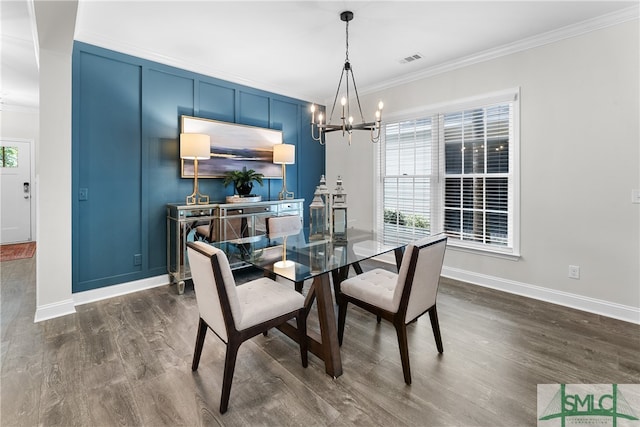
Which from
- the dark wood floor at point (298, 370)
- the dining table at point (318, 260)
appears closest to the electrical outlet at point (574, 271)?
the dark wood floor at point (298, 370)

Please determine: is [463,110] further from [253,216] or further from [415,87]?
[253,216]

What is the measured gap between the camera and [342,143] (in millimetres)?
5230

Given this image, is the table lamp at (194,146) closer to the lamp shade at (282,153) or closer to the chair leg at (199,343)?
the lamp shade at (282,153)

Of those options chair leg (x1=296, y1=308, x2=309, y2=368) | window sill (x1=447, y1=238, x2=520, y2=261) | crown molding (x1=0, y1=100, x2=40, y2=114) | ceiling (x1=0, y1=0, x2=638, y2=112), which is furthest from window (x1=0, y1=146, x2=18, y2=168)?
window sill (x1=447, y1=238, x2=520, y2=261)

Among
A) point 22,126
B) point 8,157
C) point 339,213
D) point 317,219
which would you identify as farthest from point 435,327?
point 22,126

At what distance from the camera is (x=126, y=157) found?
339cm

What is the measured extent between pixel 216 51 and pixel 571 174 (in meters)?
4.00

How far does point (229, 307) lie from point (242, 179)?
8.84 ft

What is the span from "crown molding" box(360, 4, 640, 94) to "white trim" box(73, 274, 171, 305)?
4.07 m

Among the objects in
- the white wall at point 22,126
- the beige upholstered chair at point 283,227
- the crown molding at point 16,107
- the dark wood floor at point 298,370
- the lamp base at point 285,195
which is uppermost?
the crown molding at point 16,107

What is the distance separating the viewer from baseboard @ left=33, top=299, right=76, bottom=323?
9.00 ft

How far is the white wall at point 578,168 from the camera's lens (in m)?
2.75

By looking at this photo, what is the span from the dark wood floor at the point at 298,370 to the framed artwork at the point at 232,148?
1.88 metres

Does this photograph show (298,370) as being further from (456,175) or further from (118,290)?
(456,175)
